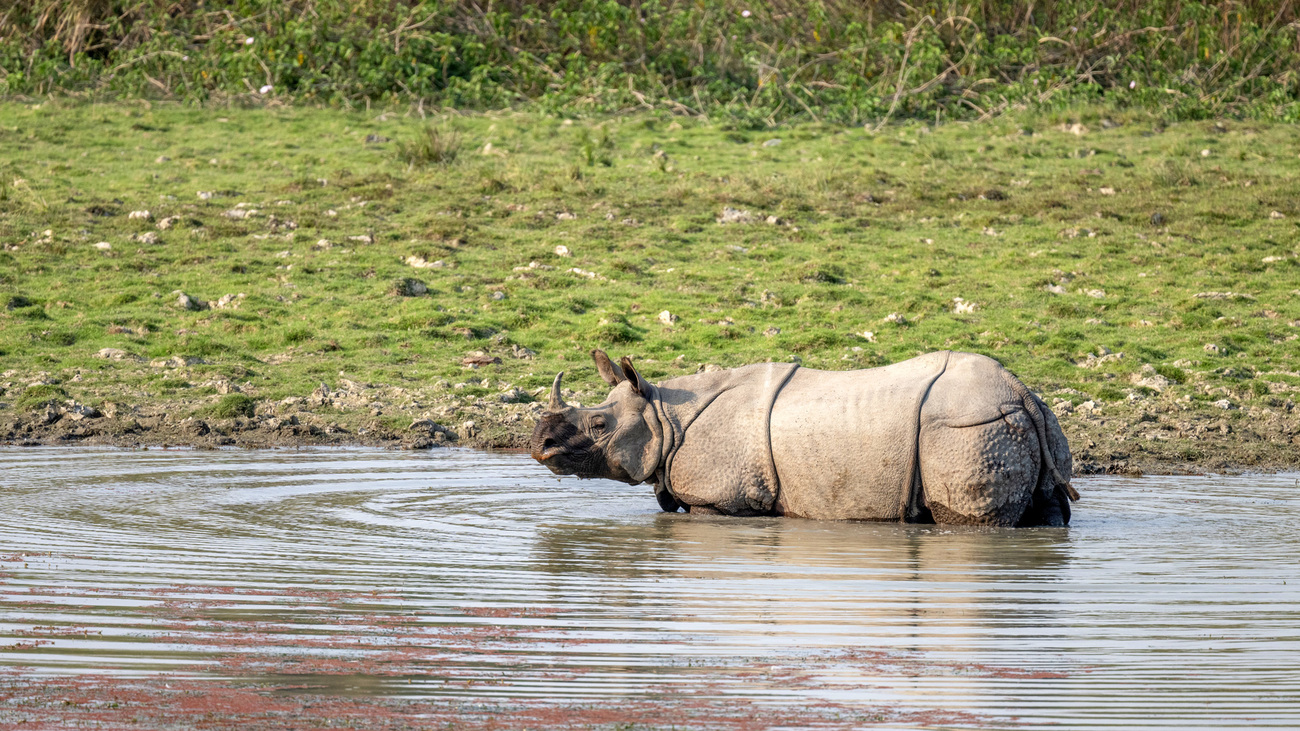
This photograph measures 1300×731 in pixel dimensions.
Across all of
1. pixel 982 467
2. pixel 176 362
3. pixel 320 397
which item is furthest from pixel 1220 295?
pixel 176 362

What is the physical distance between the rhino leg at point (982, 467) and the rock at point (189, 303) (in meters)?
7.55

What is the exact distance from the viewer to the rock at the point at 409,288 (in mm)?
13477

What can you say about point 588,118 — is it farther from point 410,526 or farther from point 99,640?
point 99,640

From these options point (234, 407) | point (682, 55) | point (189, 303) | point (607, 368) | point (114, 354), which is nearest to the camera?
point (607, 368)

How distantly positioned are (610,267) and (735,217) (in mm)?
2090

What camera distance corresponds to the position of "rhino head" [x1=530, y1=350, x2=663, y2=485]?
842cm

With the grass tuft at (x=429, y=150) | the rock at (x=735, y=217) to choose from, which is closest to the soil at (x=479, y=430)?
the rock at (x=735, y=217)

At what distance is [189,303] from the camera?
1305cm

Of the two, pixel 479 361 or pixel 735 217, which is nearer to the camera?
pixel 479 361

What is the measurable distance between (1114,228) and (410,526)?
9.82 metres

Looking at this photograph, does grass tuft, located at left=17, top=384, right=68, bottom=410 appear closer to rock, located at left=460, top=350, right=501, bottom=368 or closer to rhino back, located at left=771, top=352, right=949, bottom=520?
rock, located at left=460, top=350, right=501, bottom=368

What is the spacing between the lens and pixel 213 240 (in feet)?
48.5

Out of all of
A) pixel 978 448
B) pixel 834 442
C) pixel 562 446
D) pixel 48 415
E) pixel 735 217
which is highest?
pixel 978 448

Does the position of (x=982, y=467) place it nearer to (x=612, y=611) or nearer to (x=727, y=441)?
(x=727, y=441)
